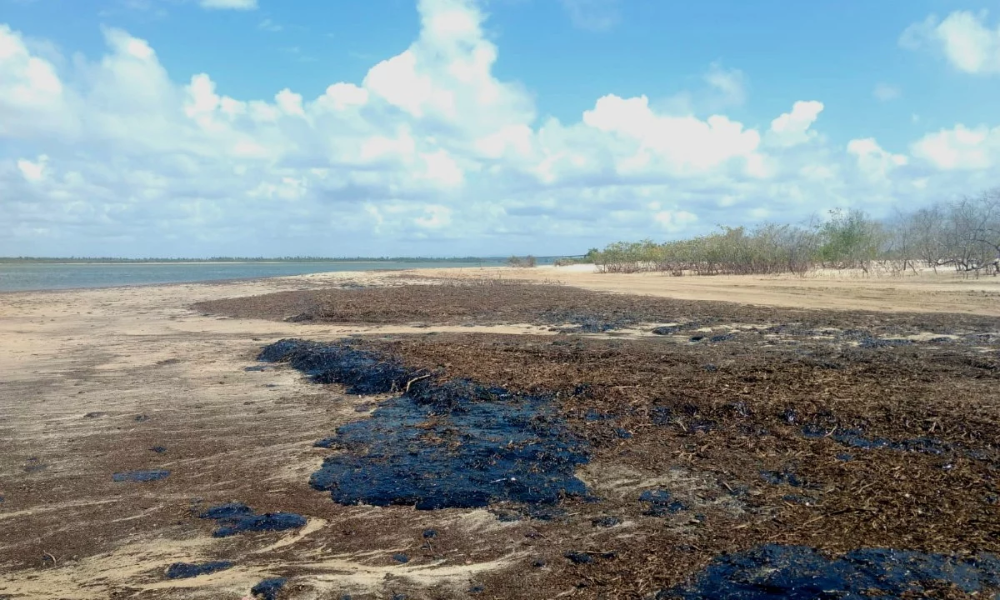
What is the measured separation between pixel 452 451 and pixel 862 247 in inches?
1831

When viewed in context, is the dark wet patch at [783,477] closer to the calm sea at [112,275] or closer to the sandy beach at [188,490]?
the sandy beach at [188,490]

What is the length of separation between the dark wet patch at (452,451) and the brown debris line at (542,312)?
A: 943 cm

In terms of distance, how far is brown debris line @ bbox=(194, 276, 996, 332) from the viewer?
53.7 feet

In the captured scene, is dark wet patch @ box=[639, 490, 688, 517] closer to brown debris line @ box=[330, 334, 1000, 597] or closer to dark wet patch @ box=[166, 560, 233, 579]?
brown debris line @ box=[330, 334, 1000, 597]

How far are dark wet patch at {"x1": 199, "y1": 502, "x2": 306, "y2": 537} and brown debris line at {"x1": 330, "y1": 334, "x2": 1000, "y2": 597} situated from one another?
1.96 meters

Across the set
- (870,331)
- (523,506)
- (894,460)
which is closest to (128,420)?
(523,506)

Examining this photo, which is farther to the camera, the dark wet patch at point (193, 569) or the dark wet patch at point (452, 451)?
the dark wet patch at point (452, 451)

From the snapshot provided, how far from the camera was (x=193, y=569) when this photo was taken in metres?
4.12

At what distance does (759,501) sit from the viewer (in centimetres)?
496

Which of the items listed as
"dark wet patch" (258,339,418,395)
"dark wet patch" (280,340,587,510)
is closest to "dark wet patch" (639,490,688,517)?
"dark wet patch" (280,340,587,510)

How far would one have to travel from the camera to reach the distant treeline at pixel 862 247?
37.5 metres

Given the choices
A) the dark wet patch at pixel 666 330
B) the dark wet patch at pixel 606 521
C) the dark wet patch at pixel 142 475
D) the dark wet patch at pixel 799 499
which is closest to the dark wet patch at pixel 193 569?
the dark wet patch at pixel 142 475

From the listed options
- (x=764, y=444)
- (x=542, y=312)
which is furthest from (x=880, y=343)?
(x=542, y=312)

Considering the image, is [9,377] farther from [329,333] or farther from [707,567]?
[707,567]
